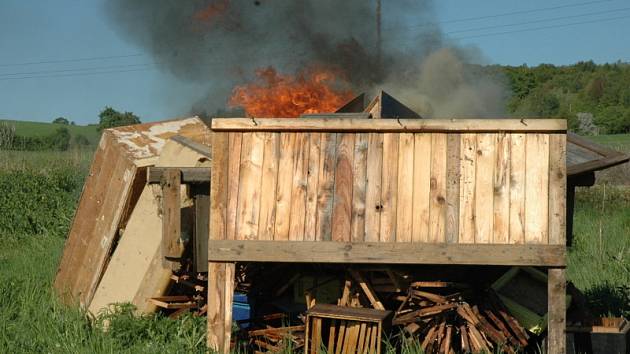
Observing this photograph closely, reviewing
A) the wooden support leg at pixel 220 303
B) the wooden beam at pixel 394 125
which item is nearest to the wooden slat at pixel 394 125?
the wooden beam at pixel 394 125

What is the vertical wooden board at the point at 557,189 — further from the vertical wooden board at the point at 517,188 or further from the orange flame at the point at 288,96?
the orange flame at the point at 288,96

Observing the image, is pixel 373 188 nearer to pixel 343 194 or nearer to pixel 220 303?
pixel 343 194

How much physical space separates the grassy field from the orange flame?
4566mm

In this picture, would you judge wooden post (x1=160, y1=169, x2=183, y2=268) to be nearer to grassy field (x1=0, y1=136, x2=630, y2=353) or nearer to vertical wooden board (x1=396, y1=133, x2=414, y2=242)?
grassy field (x1=0, y1=136, x2=630, y2=353)

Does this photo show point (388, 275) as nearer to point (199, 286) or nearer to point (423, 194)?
point (423, 194)

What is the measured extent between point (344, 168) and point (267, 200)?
729mm

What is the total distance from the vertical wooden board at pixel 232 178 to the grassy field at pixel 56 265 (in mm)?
1174

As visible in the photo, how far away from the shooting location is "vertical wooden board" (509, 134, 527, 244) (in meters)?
7.04

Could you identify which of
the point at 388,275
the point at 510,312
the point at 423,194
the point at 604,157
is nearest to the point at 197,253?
the point at 388,275

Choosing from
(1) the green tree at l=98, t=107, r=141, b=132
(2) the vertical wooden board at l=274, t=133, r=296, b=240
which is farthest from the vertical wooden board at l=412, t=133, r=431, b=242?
(1) the green tree at l=98, t=107, r=141, b=132

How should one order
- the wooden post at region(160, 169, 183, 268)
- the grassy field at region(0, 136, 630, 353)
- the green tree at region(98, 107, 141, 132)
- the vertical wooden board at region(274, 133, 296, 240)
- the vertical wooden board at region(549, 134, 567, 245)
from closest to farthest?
the vertical wooden board at region(549, 134, 567, 245), the vertical wooden board at region(274, 133, 296, 240), the wooden post at region(160, 169, 183, 268), the grassy field at region(0, 136, 630, 353), the green tree at region(98, 107, 141, 132)

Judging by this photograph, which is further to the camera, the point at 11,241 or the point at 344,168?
the point at 11,241

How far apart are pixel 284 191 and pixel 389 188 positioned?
3.00ft

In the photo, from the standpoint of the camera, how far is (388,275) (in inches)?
315
